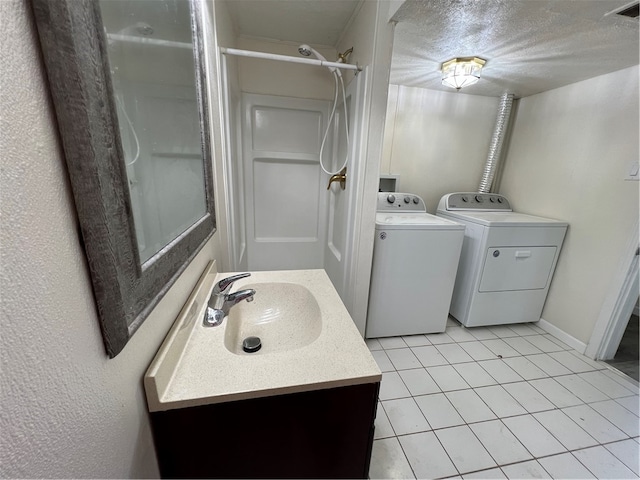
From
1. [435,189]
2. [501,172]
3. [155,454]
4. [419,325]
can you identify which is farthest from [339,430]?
[501,172]

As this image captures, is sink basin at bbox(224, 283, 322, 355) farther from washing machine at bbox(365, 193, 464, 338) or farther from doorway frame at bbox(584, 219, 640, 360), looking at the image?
doorway frame at bbox(584, 219, 640, 360)

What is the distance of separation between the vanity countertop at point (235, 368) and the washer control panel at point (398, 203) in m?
1.60

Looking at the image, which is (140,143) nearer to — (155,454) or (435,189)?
(155,454)

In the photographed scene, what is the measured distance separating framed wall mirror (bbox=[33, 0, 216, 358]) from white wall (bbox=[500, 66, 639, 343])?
2626 millimetres

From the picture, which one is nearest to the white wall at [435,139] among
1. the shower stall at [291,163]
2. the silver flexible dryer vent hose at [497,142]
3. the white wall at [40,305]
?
the silver flexible dryer vent hose at [497,142]

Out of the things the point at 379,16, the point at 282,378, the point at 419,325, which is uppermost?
the point at 379,16

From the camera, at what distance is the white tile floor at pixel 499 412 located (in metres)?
1.16

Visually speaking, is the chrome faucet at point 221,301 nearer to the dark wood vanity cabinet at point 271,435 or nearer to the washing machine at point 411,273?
the dark wood vanity cabinet at point 271,435

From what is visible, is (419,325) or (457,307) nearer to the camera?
(419,325)

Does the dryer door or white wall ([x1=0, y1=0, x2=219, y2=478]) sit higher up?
white wall ([x1=0, y1=0, x2=219, y2=478])

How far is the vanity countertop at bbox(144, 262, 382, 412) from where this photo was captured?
A: 1.76ft

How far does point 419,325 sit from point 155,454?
6.15ft

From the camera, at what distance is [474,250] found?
198 cm

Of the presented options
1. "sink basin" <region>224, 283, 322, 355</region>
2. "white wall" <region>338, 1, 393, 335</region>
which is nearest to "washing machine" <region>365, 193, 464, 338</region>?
"white wall" <region>338, 1, 393, 335</region>
